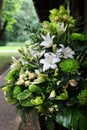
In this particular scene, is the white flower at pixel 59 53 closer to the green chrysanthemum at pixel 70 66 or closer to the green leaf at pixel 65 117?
the green chrysanthemum at pixel 70 66

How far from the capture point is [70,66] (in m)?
1.66

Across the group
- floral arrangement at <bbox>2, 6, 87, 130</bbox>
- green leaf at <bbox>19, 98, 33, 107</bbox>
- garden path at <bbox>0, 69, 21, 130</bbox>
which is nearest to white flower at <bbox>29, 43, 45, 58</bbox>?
floral arrangement at <bbox>2, 6, 87, 130</bbox>

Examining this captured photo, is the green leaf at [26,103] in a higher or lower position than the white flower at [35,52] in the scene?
lower

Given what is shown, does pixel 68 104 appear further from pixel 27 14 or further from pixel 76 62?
pixel 27 14

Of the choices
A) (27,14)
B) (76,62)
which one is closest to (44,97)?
(76,62)

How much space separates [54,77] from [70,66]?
0.39 ft

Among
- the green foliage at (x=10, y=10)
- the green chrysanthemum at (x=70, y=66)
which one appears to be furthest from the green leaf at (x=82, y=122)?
the green foliage at (x=10, y=10)

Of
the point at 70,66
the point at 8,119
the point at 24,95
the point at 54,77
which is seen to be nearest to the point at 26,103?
the point at 24,95

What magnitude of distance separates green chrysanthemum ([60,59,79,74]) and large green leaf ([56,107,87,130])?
0.19m

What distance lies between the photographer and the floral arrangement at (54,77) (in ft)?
5.42

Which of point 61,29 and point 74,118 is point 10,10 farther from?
point 74,118

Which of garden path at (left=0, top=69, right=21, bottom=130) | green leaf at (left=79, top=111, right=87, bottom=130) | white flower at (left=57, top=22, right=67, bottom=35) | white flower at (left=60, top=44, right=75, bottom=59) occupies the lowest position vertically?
garden path at (left=0, top=69, right=21, bottom=130)

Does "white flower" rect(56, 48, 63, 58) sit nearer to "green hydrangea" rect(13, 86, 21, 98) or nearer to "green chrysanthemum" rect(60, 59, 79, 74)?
"green chrysanthemum" rect(60, 59, 79, 74)

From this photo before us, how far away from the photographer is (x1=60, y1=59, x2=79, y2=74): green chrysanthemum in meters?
1.66
